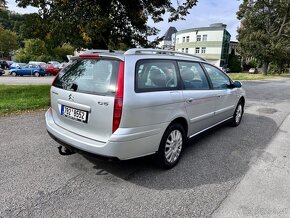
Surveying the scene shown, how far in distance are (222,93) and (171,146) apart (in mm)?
2066

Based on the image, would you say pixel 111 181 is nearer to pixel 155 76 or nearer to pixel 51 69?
pixel 155 76

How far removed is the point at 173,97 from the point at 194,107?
0.67 metres

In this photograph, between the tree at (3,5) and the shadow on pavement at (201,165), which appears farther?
the tree at (3,5)

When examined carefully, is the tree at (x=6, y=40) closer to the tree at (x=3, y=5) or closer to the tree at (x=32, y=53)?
the tree at (x=32, y=53)

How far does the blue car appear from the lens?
27141 mm

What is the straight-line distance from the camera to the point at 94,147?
A: 2896 mm

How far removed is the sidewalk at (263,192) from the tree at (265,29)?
37.2 m

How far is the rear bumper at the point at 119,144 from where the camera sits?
9.23 feet

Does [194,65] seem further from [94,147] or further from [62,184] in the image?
[62,184]

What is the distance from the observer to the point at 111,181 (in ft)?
10.3

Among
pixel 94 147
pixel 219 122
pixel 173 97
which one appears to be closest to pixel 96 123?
pixel 94 147

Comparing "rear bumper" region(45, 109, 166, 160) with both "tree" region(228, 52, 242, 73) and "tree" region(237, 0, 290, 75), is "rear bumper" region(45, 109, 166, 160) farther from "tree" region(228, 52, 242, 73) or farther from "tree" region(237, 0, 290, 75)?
"tree" region(228, 52, 242, 73)

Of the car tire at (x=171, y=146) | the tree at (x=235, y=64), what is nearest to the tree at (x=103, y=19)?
the car tire at (x=171, y=146)

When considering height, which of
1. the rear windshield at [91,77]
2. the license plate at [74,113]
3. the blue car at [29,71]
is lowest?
the blue car at [29,71]
